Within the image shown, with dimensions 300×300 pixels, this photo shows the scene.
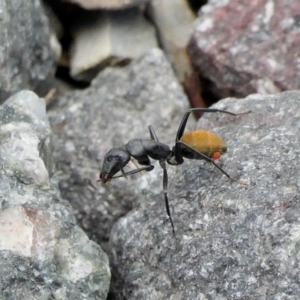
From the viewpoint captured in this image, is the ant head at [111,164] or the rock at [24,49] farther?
the rock at [24,49]

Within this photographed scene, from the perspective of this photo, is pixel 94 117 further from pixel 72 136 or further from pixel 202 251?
pixel 202 251

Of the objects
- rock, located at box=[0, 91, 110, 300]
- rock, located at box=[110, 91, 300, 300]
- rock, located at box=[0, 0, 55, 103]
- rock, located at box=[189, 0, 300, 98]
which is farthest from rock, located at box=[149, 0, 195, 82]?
rock, located at box=[0, 91, 110, 300]

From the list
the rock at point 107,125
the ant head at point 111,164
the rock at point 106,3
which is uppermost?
the rock at point 106,3

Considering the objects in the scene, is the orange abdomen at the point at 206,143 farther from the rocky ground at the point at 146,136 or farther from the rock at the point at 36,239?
the rock at the point at 36,239

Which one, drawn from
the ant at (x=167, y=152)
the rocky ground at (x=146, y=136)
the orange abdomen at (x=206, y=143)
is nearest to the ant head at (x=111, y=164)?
the ant at (x=167, y=152)

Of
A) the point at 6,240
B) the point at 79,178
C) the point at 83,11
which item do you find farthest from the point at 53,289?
the point at 83,11

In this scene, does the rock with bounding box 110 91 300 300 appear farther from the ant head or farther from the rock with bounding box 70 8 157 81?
the rock with bounding box 70 8 157 81

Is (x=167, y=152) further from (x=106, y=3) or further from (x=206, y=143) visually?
(x=106, y=3)
